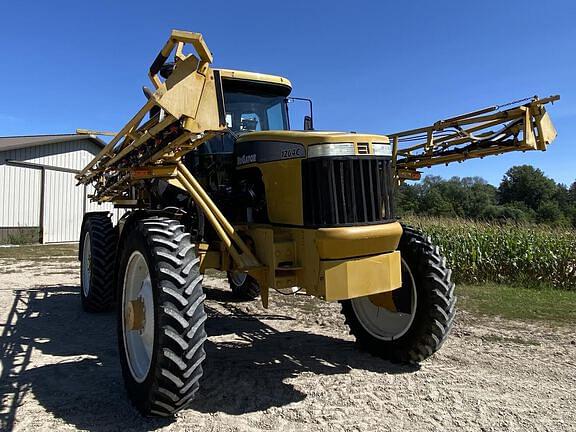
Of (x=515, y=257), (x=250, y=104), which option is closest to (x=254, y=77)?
(x=250, y=104)

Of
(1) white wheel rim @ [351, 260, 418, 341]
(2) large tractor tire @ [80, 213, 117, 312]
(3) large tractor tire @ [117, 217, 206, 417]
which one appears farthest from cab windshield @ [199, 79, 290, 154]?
(2) large tractor tire @ [80, 213, 117, 312]

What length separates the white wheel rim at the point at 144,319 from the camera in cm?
388

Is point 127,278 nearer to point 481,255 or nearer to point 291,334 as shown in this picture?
point 291,334

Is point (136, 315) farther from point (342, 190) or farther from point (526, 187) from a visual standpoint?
point (526, 187)

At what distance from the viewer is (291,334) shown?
597 centimetres

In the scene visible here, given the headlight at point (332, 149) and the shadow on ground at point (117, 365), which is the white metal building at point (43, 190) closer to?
the shadow on ground at point (117, 365)

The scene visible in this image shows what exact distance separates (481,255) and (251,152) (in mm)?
8197

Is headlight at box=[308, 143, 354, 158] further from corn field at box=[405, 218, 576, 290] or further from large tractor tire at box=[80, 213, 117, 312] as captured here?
corn field at box=[405, 218, 576, 290]

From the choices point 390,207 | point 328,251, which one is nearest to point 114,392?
point 328,251

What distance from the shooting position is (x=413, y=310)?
183 inches

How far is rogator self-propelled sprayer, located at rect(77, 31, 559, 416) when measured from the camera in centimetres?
340

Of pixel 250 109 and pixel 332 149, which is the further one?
pixel 250 109

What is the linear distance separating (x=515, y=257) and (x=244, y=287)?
650 cm

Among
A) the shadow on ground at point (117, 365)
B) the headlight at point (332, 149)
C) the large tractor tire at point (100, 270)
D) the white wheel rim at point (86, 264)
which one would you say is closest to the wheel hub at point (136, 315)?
the shadow on ground at point (117, 365)
